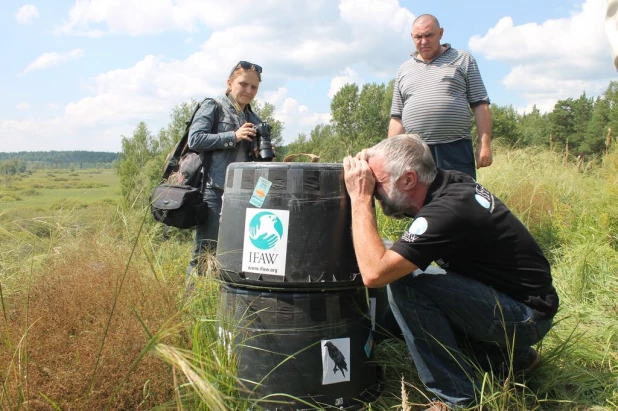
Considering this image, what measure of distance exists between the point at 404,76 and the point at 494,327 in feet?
8.08

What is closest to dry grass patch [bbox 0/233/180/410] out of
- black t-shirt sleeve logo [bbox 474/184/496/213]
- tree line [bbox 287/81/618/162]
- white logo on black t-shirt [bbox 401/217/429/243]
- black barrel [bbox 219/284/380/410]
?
black barrel [bbox 219/284/380/410]

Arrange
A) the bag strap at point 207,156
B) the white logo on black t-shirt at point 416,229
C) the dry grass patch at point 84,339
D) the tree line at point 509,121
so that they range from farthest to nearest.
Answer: the tree line at point 509,121 < the bag strap at point 207,156 < the white logo on black t-shirt at point 416,229 < the dry grass patch at point 84,339

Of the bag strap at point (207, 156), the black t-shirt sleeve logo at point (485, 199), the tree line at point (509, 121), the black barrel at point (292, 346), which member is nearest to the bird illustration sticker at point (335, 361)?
the black barrel at point (292, 346)

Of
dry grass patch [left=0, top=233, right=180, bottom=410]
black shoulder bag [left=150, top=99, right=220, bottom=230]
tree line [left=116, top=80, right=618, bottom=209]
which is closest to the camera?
dry grass patch [left=0, top=233, right=180, bottom=410]

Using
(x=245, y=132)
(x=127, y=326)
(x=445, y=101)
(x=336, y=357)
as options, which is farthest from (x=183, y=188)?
(x=445, y=101)

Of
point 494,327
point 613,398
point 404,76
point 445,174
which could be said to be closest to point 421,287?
point 494,327

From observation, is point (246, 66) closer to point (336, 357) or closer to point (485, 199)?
point (485, 199)

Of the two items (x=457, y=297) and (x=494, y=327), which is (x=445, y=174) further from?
(x=494, y=327)

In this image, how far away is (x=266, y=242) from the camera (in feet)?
7.36

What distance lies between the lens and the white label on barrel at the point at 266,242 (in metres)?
2.22

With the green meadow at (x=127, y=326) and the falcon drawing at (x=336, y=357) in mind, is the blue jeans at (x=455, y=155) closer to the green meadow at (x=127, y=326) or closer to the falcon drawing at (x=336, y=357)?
the green meadow at (x=127, y=326)

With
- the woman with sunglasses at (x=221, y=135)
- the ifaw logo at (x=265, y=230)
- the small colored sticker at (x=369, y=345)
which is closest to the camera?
the ifaw logo at (x=265, y=230)

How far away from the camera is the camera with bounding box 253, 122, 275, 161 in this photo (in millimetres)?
3773

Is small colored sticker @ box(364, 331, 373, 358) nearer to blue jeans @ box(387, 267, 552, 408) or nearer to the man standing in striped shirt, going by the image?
blue jeans @ box(387, 267, 552, 408)
